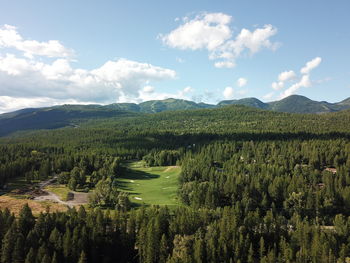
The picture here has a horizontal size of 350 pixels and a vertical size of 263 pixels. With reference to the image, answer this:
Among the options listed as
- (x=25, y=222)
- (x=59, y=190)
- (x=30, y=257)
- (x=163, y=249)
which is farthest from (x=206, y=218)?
(x=59, y=190)

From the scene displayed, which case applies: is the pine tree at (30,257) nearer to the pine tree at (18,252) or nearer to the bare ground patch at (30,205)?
the pine tree at (18,252)

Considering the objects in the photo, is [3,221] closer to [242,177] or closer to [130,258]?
[130,258]

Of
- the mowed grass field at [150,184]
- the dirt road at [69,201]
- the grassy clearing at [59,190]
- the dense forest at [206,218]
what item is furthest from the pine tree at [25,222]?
the mowed grass field at [150,184]

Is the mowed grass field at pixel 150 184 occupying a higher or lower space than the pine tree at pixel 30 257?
lower

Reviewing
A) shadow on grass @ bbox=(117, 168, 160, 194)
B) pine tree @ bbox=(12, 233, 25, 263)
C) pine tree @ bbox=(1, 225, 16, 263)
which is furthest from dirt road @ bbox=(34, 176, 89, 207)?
pine tree @ bbox=(12, 233, 25, 263)

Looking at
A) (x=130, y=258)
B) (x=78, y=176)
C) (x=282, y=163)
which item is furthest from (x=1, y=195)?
(x=282, y=163)

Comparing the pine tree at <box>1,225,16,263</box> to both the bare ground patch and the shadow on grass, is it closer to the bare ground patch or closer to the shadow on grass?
the bare ground patch

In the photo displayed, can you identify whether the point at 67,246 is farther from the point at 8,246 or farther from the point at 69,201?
the point at 69,201

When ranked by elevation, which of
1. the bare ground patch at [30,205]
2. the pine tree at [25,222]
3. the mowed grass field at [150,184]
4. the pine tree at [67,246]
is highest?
the pine tree at [25,222]

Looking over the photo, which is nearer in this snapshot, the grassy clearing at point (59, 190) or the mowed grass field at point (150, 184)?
the grassy clearing at point (59, 190)
